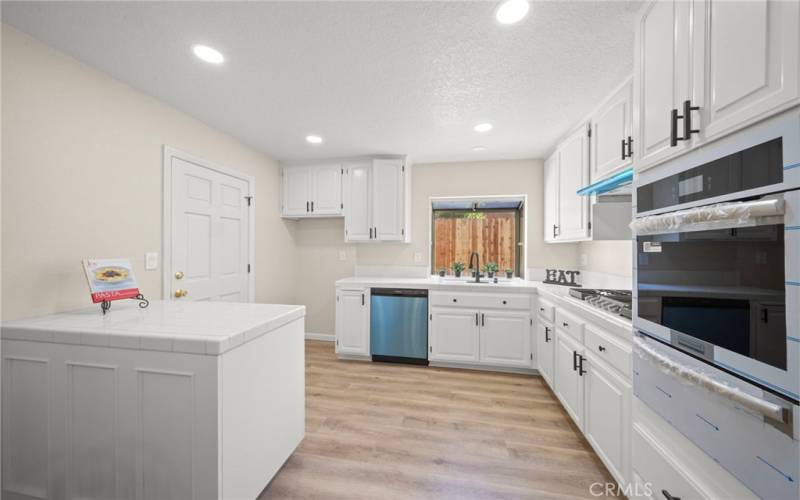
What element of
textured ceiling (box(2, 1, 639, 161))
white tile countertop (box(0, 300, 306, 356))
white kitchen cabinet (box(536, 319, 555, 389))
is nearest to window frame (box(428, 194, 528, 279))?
white kitchen cabinet (box(536, 319, 555, 389))

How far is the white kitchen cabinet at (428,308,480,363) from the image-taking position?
3199 millimetres

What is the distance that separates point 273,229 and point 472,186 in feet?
8.58

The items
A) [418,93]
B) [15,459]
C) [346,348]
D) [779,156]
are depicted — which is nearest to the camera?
[779,156]

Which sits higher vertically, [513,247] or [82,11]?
[82,11]

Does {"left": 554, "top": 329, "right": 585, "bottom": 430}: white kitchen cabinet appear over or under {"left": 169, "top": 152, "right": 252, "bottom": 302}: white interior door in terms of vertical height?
under

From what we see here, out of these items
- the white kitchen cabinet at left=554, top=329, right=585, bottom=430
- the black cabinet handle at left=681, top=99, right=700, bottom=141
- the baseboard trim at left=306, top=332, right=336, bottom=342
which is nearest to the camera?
the black cabinet handle at left=681, top=99, right=700, bottom=141

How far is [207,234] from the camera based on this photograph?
2775 mm

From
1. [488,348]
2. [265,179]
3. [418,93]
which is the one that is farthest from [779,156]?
[265,179]

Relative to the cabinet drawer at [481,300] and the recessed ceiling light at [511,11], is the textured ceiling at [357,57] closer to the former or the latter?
the recessed ceiling light at [511,11]

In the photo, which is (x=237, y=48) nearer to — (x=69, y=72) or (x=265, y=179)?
(x=69, y=72)

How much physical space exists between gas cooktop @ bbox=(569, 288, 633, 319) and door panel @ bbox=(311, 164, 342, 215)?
280 cm

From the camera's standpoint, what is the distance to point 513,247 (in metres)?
3.96

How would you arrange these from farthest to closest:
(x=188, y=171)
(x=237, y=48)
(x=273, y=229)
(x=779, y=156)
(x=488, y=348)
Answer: (x=273, y=229), (x=488, y=348), (x=188, y=171), (x=237, y=48), (x=779, y=156)

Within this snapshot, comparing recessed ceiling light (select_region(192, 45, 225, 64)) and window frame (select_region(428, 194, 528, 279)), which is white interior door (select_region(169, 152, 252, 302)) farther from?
window frame (select_region(428, 194, 528, 279))
